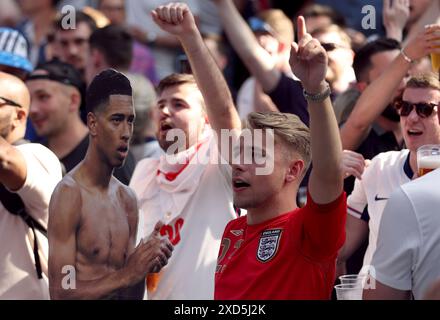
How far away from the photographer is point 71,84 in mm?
5328

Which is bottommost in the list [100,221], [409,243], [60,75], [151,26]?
[409,243]

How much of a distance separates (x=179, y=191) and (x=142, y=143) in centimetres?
101

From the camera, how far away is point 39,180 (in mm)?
4410

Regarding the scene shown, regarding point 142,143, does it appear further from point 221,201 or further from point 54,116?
point 221,201

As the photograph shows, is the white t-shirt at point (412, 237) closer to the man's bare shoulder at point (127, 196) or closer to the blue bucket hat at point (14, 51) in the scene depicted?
the man's bare shoulder at point (127, 196)

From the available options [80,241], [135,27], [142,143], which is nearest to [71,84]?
[142,143]

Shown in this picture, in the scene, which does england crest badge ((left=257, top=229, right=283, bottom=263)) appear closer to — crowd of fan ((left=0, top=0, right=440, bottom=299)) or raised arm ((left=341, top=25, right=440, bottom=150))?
crowd of fan ((left=0, top=0, right=440, bottom=299))

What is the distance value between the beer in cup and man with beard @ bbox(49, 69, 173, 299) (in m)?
1.04

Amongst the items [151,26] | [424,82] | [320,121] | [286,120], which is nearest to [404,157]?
[424,82]

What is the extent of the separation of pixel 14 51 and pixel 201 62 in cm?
234

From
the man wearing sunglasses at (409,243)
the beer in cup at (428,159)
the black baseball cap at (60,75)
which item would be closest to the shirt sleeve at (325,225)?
the man wearing sunglasses at (409,243)

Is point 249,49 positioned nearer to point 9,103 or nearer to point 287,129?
point 9,103

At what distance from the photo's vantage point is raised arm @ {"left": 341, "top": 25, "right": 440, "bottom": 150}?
476 cm

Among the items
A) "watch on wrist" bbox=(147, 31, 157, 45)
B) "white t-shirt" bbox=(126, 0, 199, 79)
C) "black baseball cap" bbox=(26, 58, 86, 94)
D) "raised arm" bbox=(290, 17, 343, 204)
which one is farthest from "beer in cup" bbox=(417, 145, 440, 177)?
"watch on wrist" bbox=(147, 31, 157, 45)
